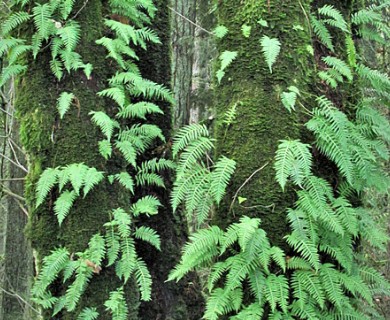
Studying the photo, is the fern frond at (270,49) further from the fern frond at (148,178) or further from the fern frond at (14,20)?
the fern frond at (14,20)

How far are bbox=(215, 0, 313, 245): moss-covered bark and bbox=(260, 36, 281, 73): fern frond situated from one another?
13cm

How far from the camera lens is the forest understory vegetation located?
349 cm

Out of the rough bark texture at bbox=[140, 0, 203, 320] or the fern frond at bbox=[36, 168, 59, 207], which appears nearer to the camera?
the fern frond at bbox=[36, 168, 59, 207]

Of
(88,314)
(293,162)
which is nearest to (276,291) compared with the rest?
(293,162)

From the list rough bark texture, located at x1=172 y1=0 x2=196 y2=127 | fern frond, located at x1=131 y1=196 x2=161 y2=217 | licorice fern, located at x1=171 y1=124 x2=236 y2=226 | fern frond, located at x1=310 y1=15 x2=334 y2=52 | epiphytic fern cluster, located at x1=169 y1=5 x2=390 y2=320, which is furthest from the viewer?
rough bark texture, located at x1=172 y1=0 x2=196 y2=127

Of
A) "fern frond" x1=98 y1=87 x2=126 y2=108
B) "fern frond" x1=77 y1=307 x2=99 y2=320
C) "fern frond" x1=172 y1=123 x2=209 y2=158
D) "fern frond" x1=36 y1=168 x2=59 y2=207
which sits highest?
"fern frond" x1=98 y1=87 x2=126 y2=108

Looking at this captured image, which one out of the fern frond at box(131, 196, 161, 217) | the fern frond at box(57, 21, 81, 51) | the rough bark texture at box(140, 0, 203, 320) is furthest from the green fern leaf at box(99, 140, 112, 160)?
the rough bark texture at box(140, 0, 203, 320)

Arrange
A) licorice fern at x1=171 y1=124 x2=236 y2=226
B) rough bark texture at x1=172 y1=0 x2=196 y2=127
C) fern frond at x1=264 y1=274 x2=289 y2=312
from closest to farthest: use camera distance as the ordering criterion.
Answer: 1. fern frond at x1=264 y1=274 x2=289 y2=312
2. licorice fern at x1=171 y1=124 x2=236 y2=226
3. rough bark texture at x1=172 y1=0 x2=196 y2=127

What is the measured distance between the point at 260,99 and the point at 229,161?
0.59 metres

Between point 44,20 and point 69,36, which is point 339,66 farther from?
point 44,20

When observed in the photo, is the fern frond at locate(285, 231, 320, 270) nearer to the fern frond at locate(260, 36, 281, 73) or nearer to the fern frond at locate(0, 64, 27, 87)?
the fern frond at locate(260, 36, 281, 73)

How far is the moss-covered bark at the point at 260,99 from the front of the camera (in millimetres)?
3668

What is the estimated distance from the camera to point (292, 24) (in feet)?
12.8

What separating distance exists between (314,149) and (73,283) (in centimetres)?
221
